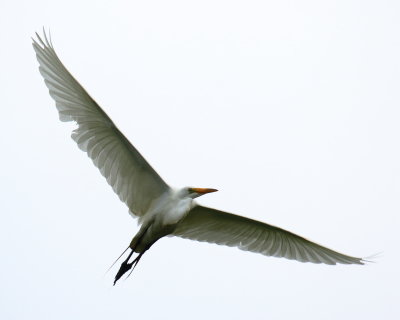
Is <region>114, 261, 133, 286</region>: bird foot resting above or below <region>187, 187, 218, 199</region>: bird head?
below

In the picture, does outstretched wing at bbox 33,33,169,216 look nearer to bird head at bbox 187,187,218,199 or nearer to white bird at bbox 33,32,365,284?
white bird at bbox 33,32,365,284

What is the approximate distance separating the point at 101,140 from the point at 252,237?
280cm

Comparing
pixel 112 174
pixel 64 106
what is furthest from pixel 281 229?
pixel 64 106

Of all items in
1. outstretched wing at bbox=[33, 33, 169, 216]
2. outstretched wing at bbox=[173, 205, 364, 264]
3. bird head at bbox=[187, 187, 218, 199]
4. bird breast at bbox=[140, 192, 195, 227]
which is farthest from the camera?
outstretched wing at bbox=[173, 205, 364, 264]

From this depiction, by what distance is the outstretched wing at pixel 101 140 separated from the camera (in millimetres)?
10430

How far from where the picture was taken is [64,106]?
10.6 metres

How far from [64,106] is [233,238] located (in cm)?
328

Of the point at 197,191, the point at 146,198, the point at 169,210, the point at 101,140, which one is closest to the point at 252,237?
the point at 197,191

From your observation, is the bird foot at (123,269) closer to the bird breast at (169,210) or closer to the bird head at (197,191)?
the bird breast at (169,210)

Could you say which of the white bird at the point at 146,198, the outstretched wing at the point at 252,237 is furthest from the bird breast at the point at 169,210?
the outstretched wing at the point at 252,237

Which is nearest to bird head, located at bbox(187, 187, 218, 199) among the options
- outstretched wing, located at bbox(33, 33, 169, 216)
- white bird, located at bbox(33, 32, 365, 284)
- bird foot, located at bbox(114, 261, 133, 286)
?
white bird, located at bbox(33, 32, 365, 284)

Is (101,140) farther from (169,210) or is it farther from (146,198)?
(169,210)

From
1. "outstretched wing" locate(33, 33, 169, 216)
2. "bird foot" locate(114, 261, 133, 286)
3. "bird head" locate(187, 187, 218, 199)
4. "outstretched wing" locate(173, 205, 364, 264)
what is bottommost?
"outstretched wing" locate(173, 205, 364, 264)

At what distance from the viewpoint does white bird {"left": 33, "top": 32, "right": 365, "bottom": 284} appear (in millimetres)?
10547
